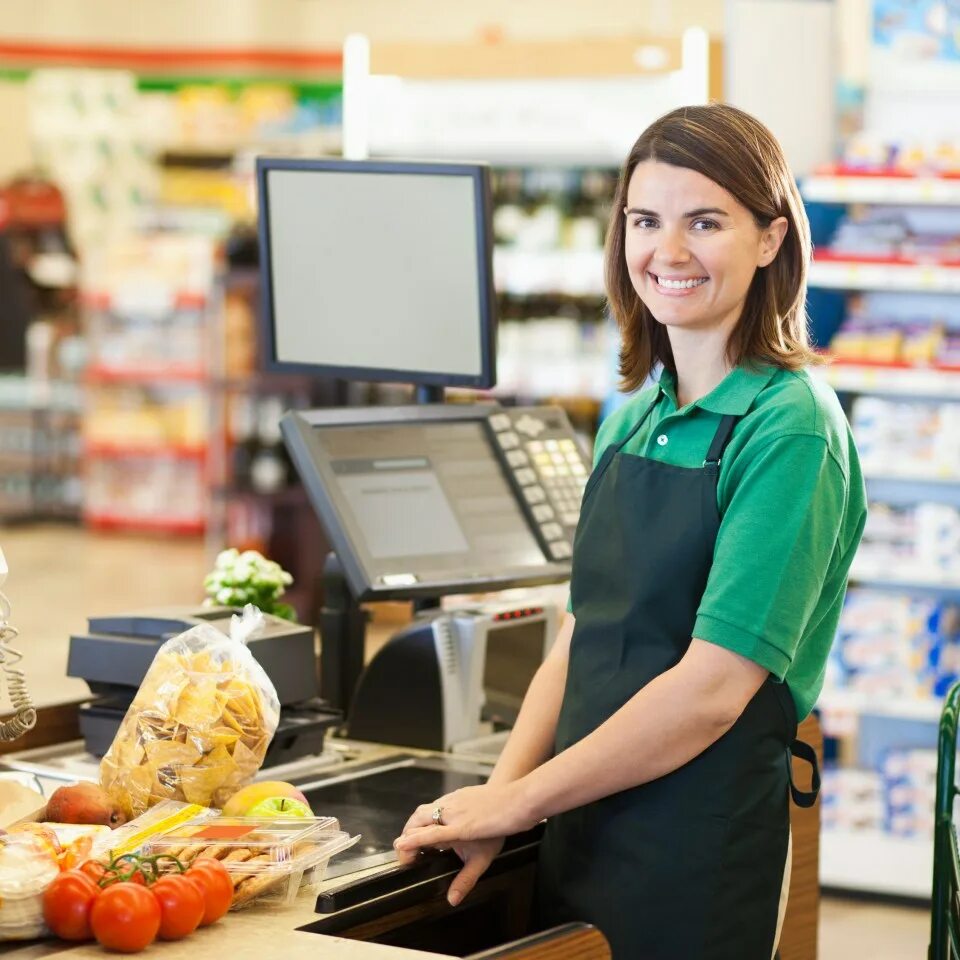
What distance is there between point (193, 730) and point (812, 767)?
30.9 inches

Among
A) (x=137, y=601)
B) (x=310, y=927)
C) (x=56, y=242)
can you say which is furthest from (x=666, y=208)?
(x=56, y=242)

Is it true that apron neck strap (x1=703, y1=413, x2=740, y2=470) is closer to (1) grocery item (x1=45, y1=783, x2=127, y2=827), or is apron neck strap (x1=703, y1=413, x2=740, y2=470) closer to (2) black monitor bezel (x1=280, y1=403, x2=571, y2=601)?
(2) black monitor bezel (x1=280, y1=403, x2=571, y2=601)

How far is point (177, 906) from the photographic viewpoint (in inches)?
71.5

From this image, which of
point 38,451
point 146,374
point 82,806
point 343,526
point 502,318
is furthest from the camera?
point 38,451

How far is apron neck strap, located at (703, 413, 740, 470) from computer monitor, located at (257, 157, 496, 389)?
82cm

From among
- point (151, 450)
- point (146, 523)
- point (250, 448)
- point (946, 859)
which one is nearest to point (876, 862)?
point (946, 859)

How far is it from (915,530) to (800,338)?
3141mm

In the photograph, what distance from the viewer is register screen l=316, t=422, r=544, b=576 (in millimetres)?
2668

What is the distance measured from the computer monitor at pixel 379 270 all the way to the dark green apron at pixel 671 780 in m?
0.79

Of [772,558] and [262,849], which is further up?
[772,558]

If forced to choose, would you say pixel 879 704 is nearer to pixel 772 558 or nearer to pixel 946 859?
pixel 946 859

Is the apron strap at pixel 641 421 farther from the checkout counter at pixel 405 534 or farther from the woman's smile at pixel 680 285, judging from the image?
the checkout counter at pixel 405 534

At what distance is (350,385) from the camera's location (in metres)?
7.91

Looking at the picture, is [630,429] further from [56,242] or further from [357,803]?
[56,242]
